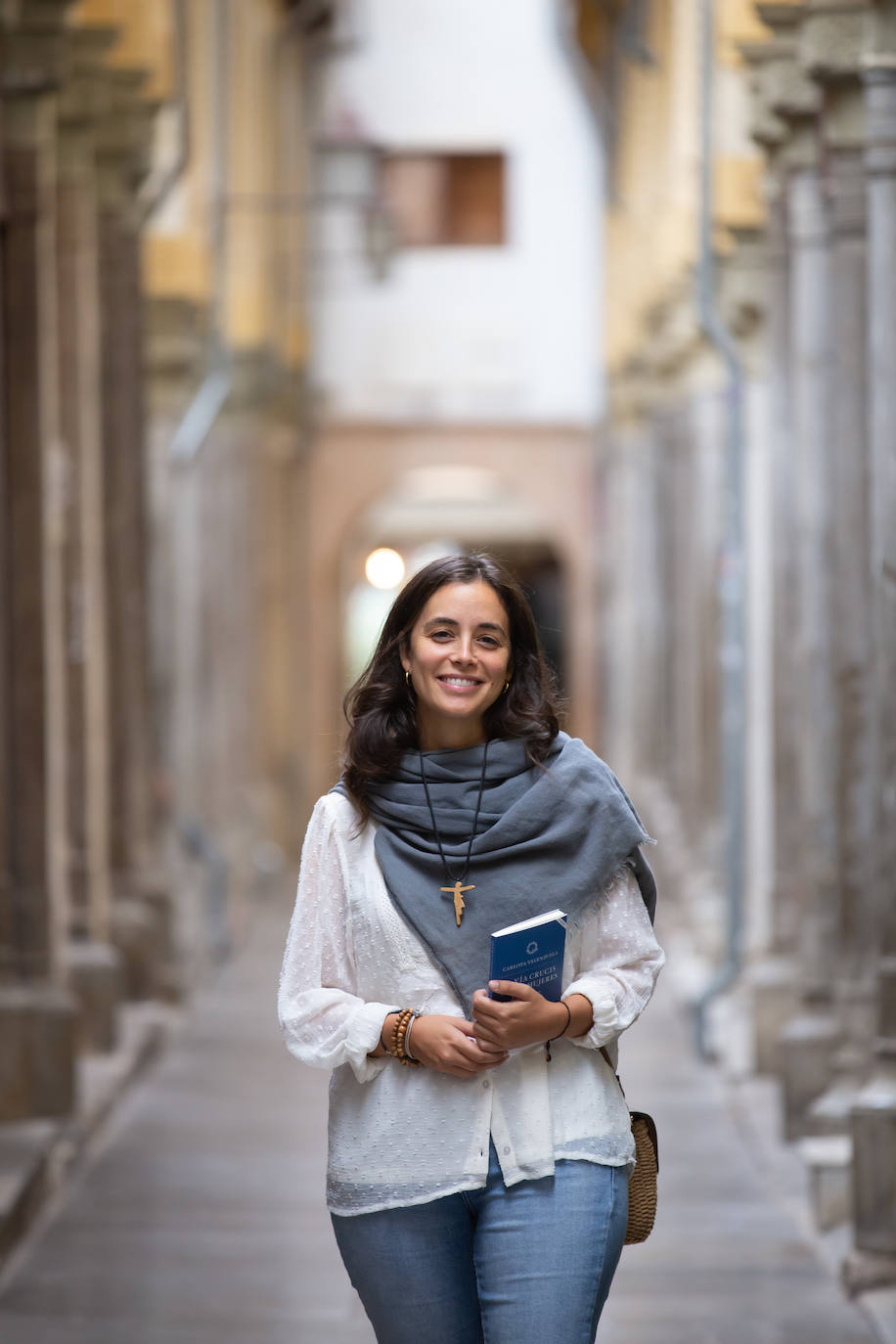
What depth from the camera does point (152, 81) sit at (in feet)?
42.4

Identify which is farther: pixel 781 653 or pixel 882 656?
pixel 781 653

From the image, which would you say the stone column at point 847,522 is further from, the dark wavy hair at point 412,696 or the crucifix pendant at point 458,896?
the crucifix pendant at point 458,896

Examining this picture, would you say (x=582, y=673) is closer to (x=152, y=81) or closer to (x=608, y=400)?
(x=608, y=400)

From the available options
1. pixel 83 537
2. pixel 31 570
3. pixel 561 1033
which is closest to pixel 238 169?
pixel 83 537

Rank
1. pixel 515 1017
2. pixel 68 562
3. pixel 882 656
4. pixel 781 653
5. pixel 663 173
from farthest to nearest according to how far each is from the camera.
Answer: pixel 663 173
pixel 68 562
pixel 781 653
pixel 882 656
pixel 515 1017

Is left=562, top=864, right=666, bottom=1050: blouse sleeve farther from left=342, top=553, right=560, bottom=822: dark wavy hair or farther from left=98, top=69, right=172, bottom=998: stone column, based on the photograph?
left=98, top=69, right=172, bottom=998: stone column

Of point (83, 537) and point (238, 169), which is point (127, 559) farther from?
point (238, 169)

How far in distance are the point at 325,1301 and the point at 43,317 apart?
4.06 meters

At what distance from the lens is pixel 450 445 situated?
75.9 feet

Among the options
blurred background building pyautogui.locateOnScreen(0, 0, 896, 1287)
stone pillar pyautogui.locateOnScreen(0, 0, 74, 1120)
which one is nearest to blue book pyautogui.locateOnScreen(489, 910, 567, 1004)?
blurred background building pyautogui.locateOnScreen(0, 0, 896, 1287)

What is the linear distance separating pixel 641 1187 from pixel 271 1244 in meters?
4.40

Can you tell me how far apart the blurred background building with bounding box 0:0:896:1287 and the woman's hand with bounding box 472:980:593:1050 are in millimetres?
1018

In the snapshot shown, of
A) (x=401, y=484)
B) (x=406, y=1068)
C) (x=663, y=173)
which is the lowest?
(x=401, y=484)

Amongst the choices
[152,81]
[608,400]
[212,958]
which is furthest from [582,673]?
[152,81]
